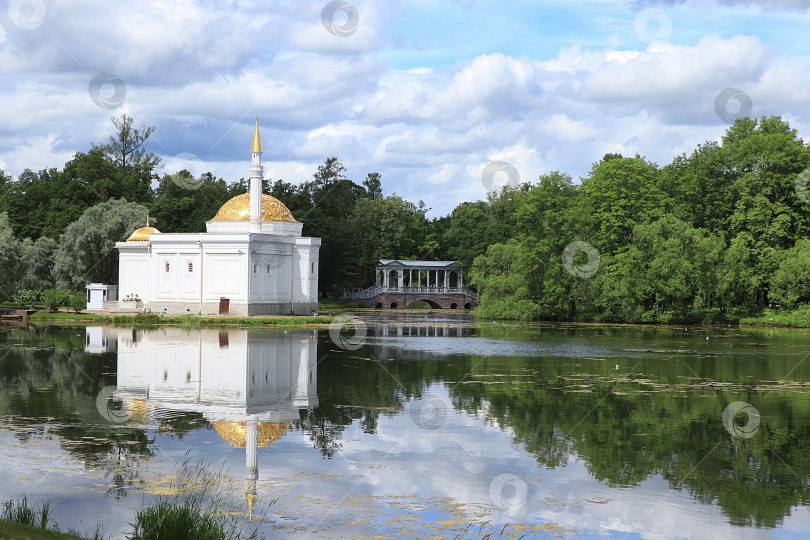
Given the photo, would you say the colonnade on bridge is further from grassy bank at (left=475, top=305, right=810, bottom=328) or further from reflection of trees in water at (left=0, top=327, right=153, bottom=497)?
reflection of trees in water at (left=0, top=327, right=153, bottom=497)

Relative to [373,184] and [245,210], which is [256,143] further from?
[373,184]

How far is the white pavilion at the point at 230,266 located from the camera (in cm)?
6141

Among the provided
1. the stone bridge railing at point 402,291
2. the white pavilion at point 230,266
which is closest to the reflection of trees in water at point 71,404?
the white pavilion at point 230,266

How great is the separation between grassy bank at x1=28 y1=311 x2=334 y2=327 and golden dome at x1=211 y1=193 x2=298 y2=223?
493 inches

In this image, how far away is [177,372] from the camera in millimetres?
27406

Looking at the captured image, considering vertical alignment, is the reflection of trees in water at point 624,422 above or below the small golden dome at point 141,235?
below

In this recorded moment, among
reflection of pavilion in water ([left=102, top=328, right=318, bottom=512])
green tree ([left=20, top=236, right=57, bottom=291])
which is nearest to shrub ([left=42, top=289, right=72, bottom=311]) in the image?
green tree ([left=20, top=236, right=57, bottom=291])

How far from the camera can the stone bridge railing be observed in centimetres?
10069

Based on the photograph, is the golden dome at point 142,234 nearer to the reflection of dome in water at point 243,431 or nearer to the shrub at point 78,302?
the shrub at point 78,302

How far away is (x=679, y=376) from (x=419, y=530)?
65.7ft

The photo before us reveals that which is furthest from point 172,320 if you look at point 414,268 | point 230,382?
point 414,268

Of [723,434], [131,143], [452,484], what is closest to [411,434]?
[452,484]

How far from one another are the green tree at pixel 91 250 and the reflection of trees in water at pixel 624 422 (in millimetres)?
45326

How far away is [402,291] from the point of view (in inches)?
3984
